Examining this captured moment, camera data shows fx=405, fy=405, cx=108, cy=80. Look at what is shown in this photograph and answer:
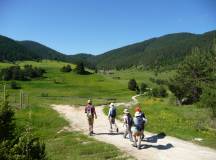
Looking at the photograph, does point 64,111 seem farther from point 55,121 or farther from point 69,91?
point 69,91

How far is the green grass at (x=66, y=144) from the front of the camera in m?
21.9

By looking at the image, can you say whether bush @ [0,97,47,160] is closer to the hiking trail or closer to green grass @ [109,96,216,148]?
the hiking trail

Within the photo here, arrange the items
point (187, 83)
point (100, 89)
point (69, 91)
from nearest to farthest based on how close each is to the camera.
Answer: point (187, 83)
point (69, 91)
point (100, 89)

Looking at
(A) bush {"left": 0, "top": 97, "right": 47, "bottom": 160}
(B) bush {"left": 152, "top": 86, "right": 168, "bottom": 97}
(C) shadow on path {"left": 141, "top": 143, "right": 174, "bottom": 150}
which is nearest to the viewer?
(A) bush {"left": 0, "top": 97, "right": 47, "bottom": 160}

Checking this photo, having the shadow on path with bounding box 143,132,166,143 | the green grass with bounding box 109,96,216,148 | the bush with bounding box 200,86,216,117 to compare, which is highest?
the bush with bounding box 200,86,216,117

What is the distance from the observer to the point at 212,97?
32125 millimetres

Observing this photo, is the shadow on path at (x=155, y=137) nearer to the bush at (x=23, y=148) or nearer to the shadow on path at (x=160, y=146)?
A: the shadow on path at (x=160, y=146)

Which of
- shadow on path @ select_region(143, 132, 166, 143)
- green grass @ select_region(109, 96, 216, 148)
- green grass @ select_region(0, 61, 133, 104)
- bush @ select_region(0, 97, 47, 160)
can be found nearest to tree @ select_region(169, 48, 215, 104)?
green grass @ select_region(0, 61, 133, 104)

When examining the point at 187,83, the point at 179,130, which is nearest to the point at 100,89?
the point at 187,83

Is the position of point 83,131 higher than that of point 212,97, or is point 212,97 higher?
point 212,97

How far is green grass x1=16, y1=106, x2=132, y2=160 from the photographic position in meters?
21.9

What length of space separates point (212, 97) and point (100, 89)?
3458 inches

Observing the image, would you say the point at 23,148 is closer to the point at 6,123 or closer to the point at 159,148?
the point at 6,123

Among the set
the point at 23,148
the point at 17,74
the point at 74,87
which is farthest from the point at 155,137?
the point at 17,74
